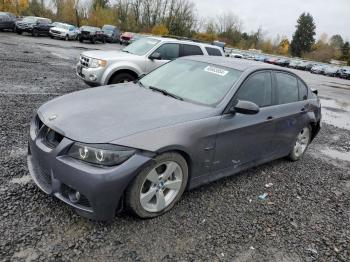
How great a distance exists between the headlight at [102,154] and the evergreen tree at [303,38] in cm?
10468

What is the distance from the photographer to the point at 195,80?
15.0 ft

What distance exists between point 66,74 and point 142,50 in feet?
13.8

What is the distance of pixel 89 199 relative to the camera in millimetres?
3061

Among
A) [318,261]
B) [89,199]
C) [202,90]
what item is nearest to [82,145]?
[89,199]

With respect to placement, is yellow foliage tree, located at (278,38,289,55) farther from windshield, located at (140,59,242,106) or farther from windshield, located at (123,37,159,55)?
windshield, located at (140,59,242,106)

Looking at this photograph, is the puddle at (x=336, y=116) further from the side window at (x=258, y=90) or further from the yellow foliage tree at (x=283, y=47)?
the yellow foliage tree at (x=283, y=47)

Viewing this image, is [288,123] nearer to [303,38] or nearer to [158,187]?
[158,187]

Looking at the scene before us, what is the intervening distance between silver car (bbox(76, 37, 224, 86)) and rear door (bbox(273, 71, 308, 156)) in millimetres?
4534

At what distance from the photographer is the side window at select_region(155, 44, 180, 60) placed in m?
9.61

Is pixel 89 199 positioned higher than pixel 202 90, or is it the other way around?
pixel 202 90

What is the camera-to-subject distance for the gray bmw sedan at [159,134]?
10.2ft

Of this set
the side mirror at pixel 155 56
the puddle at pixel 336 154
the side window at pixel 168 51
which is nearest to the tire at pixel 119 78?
the side mirror at pixel 155 56

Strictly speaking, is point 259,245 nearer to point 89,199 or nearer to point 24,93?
point 89,199

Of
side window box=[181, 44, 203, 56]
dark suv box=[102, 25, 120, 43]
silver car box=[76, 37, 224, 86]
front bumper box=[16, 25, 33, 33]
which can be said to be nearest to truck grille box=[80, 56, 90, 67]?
silver car box=[76, 37, 224, 86]
